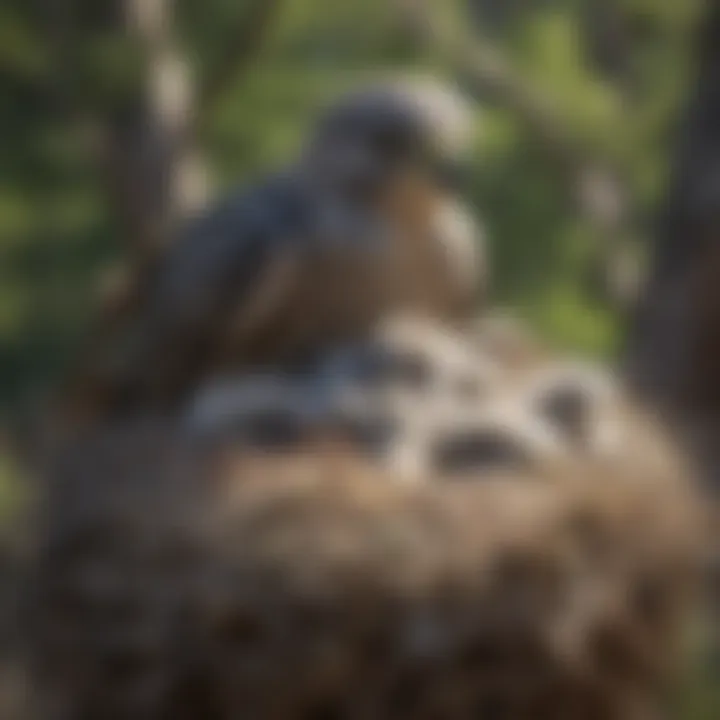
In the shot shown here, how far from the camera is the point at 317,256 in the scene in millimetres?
567

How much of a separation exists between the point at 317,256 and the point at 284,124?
0.56ft

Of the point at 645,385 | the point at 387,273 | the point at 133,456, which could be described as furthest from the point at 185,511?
the point at 645,385

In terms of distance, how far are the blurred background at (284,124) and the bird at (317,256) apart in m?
0.09

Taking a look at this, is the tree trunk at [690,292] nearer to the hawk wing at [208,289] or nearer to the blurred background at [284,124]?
the blurred background at [284,124]

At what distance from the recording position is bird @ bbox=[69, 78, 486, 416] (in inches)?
21.7

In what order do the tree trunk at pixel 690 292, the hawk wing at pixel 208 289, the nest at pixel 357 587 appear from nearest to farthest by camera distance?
the nest at pixel 357 587
the hawk wing at pixel 208 289
the tree trunk at pixel 690 292

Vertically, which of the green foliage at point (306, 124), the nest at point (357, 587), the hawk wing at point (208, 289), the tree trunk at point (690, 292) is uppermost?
the green foliage at point (306, 124)

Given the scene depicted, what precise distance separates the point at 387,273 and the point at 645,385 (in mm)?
148

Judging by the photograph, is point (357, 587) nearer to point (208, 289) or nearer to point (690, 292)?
point (208, 289)

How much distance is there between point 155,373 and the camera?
57cm

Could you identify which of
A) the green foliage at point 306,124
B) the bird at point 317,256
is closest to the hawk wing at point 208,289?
the bird at point 317,256

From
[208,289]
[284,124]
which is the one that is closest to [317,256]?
[208,289]

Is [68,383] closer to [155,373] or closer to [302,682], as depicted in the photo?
[155,373]

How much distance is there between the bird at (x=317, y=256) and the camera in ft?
1.81
